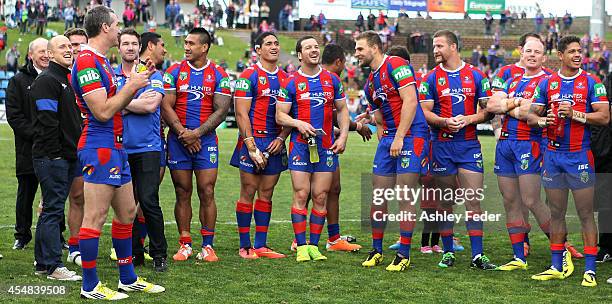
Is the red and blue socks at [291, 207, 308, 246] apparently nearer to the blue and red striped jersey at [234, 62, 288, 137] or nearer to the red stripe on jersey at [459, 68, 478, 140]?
the blue and red striped jersey at [234, 62, 288, 137]

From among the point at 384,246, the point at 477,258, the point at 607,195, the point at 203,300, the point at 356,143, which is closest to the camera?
the point at 203,300

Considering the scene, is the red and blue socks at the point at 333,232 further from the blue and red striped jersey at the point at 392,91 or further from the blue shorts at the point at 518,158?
the blue shorts at the point at 518,158

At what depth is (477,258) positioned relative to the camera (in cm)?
935

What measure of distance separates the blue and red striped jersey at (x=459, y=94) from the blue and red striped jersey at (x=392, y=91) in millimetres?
334

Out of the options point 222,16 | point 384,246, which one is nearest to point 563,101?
point 384,246

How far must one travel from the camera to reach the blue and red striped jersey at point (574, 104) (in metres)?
8.55

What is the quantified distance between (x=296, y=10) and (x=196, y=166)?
46.6 metres

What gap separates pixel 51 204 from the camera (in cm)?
844

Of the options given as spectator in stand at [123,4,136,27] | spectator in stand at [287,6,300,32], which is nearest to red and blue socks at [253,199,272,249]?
A: spectator in stand at [123,4,136,27]

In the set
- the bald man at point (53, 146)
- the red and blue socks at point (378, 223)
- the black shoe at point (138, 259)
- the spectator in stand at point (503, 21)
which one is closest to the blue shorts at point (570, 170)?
the red and blue socks at point (378, 223)

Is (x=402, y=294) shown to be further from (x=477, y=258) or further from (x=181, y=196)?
(x=181, y=196)

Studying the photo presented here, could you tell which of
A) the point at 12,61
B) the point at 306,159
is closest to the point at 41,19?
the point at 12,61

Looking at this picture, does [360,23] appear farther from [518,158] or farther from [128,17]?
[518,158]

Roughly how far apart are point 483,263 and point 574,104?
186 centimetres
